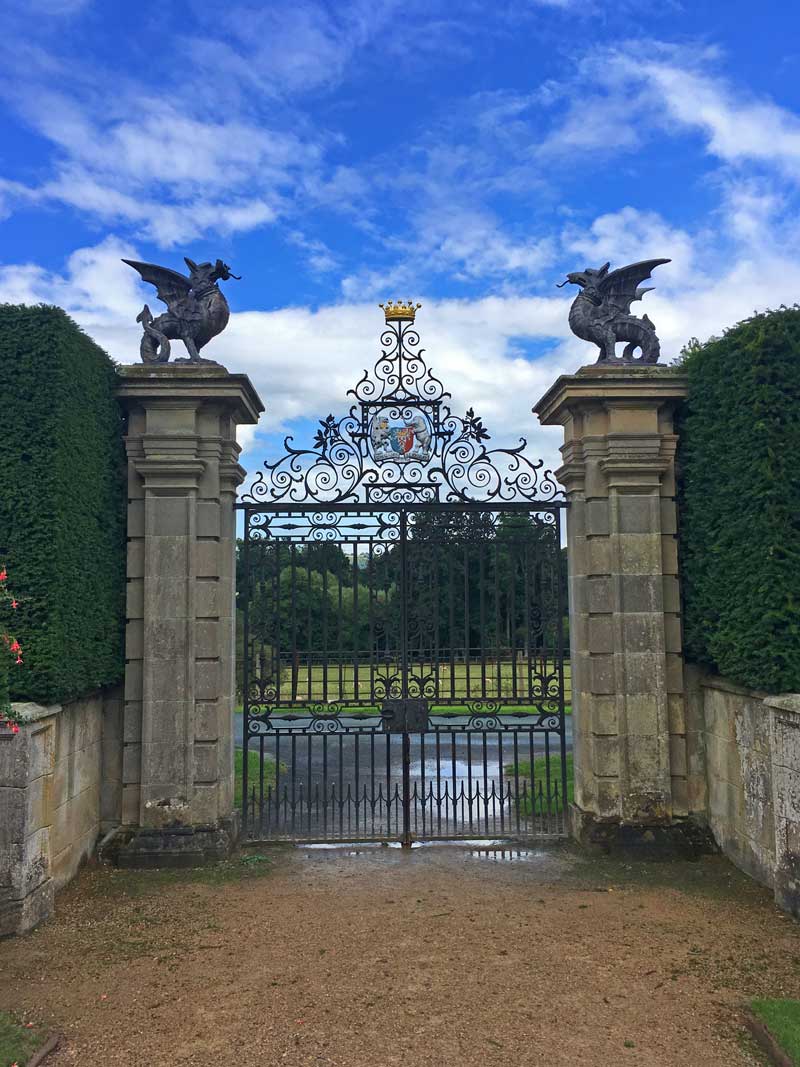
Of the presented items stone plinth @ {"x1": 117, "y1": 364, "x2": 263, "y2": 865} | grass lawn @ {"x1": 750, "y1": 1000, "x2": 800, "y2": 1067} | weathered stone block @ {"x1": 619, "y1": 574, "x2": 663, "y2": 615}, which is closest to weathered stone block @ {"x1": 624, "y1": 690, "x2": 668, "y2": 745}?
weathered stone block @ {"x1": 619, "y1": 574, "x2": 663, "y2": 615}

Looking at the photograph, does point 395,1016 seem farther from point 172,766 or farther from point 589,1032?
point 172,766

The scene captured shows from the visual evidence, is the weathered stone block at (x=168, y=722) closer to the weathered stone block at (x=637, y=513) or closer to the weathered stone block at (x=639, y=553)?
the weathered stone block at (x=639, y=553)

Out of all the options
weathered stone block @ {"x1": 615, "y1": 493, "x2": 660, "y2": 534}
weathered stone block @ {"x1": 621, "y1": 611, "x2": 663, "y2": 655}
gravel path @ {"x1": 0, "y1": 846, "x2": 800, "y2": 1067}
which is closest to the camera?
gravel path @ {"x1": 0, "y1": 846, "x2": 800, "y2": 1067}

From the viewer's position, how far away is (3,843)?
5.16 m

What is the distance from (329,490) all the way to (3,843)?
13.2ft

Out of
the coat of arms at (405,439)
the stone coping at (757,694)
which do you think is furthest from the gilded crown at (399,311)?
the stone coping at (757,694)

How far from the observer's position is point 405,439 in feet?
24.8

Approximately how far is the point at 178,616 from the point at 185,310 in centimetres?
297

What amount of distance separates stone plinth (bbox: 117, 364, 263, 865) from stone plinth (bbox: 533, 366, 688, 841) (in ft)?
11.0

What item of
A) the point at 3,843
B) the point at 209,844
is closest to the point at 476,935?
the point at 209,844

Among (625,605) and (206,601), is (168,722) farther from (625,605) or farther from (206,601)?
(625,605)

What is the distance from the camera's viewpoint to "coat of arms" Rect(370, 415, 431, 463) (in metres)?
7.54

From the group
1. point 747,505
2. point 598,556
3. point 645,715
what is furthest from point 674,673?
point 747,505

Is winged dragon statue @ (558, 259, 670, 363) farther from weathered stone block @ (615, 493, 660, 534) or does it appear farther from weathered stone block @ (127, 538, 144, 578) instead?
weathered stone block @ (127, 538, 144, 578)
